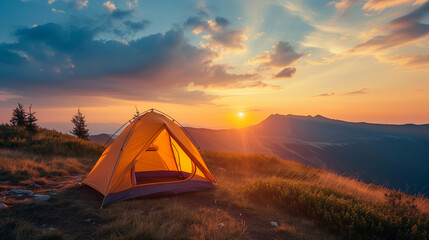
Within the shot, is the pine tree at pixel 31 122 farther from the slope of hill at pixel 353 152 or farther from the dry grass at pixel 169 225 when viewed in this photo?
the slope of hill at pixel 353 152

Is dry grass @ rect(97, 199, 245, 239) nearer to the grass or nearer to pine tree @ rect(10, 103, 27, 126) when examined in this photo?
the grass

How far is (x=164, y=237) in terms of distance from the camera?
3887mm

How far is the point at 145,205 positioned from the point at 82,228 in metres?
1.74

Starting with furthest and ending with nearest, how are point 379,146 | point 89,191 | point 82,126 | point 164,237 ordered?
point 379,146
point 82,126
point 89,191
point 164,237

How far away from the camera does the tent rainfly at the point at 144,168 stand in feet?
21.5

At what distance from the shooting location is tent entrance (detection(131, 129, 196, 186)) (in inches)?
352

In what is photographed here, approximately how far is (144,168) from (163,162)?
86 cm

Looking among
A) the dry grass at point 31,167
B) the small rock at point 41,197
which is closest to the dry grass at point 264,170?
the small rock at point 41,197

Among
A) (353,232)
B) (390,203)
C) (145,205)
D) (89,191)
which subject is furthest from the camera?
(89,191)

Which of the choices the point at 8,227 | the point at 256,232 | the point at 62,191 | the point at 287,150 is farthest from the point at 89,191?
the point at 287,150

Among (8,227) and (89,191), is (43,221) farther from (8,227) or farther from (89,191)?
(89,191)

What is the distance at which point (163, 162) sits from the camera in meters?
9.43

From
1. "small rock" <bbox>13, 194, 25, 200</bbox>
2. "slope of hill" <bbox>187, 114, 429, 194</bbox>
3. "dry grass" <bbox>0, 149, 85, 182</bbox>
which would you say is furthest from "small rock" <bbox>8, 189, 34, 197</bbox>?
"slope of hill" <bbox>187, 114, 429, 194</bbox>

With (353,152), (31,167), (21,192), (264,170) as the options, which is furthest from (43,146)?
(353,152)
